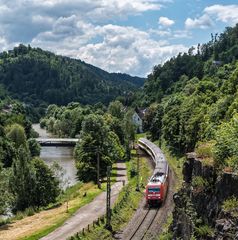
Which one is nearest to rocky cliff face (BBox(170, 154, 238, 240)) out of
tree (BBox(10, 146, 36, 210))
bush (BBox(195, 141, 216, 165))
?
bush (BBox(195, 141, 216, 165))

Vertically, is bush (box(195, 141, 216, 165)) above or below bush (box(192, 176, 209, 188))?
above

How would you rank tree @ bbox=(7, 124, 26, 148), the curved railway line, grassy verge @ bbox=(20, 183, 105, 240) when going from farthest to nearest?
tree @ bbox=(7, 124, 26, 148) < grassy verge @ bbox=(20, 183, 105, 240) < the curved railway line

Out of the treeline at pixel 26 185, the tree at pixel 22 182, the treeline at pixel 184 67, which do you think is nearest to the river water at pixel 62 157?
the treeline at pixel 26 185

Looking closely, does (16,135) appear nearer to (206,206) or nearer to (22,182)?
(22,182)

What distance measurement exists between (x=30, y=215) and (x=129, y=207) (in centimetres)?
1105

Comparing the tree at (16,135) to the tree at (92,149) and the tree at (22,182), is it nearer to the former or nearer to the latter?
the tree at (92,149)

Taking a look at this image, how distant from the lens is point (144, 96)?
632 ft

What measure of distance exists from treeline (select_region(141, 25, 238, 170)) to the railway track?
317 inches

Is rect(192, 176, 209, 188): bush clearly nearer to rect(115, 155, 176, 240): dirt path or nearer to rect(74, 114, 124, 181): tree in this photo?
rect(115, 155, 176, 240): dirt path

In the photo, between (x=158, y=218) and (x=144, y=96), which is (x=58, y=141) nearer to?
(x=144, y=96)

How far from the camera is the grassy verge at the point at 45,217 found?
42000mm

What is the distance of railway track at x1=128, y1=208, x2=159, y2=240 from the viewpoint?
127ft

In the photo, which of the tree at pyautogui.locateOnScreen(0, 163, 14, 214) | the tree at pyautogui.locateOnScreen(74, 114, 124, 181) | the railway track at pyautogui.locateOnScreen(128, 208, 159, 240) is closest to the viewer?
the railway track at pyautogui.locateOnScreen(128, 208, 159, 240)

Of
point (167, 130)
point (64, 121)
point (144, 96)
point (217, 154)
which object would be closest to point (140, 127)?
point (64, 121)
